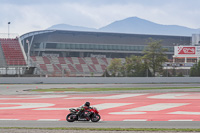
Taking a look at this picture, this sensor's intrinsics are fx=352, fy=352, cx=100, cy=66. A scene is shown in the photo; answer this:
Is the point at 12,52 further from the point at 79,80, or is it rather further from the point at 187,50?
the point at 187,50

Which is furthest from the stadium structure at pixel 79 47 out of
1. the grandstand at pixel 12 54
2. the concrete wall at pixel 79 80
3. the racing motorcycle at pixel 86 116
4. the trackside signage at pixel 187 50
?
the racing motorcycle at pixel 86 116

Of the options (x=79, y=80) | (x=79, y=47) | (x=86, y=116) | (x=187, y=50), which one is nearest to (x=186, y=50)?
(x=187, y=50)

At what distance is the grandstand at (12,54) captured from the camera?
7162cm

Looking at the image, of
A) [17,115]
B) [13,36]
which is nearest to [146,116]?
[17,115]

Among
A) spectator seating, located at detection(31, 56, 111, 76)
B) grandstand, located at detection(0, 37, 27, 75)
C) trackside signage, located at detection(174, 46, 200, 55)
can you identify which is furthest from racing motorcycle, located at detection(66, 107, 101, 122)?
trackside signage, located at detection(174, 46, 200, 55)

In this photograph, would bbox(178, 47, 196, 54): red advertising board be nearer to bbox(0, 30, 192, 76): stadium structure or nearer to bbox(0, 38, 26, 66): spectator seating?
bbox(0, 30, 192, 76): stadium structure

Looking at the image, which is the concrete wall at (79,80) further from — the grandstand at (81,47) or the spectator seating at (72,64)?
the grandstand at (81,47)

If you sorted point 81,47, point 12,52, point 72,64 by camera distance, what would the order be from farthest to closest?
point 81,47 < point 72,64 < point 12,52

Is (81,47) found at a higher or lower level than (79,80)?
higher

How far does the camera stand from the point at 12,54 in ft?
259

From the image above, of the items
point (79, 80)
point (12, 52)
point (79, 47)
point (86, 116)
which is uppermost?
point (79, 47)

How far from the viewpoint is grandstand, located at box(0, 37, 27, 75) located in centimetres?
7162

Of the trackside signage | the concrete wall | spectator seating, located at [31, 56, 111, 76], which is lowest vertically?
the concrete wall

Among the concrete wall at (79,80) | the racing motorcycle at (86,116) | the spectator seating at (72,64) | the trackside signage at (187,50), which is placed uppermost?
the trackside signage at (187,50)
